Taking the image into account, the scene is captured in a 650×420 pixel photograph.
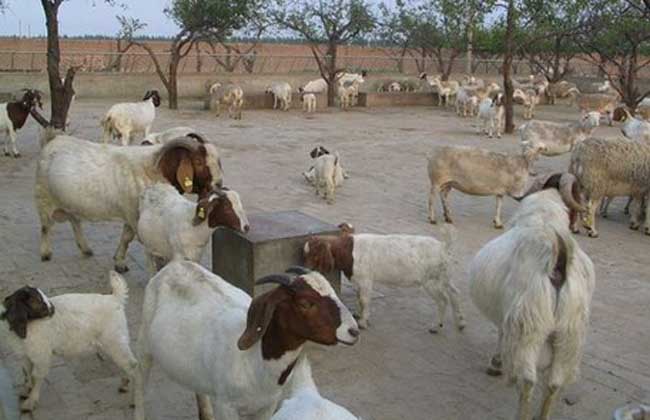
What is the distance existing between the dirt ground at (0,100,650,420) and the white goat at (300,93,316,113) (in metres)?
10.7

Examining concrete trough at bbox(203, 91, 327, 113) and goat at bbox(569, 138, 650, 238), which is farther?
concrete trough at bbox(203, 91, 327, 113)

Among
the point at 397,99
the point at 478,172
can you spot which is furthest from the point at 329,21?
the point at 478,172

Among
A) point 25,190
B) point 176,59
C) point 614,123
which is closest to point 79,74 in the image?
point 176,59

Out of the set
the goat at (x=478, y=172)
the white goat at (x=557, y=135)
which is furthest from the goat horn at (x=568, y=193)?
the white goat at (x=557, y=135)

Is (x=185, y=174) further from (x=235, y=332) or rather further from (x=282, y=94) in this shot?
(x=282, y=94)

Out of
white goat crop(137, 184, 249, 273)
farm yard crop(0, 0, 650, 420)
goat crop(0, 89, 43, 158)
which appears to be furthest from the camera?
goat crop(0, 89, 43, 158)

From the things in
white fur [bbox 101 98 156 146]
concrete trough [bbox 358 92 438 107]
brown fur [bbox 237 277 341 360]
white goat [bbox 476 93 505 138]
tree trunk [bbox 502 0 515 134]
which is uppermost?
tree trunk [bbox 502 0 515 134]

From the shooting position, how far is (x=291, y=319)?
130 inches

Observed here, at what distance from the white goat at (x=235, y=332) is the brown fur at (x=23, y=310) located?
786mm

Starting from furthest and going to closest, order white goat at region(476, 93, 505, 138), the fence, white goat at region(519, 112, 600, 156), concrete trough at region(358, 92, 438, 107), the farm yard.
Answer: the fence, concrete trough at region(358, 92, 438, 107), white goat at region(476, 93, 505, 138), white goat at region(519, 112, 600, 156), the farm yard

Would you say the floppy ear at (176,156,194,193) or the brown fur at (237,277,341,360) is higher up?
the floppy ear at (176,156,194,193)

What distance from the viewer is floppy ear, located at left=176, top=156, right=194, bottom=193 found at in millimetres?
7055

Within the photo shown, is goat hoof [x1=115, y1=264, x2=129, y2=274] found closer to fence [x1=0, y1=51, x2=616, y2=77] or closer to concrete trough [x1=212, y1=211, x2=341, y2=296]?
→ concrete trough [x1=212, y1=211, x2=341, y2=296]

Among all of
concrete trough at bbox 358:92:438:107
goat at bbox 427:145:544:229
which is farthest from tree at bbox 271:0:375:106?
goat at bbox 427:145:544:229
